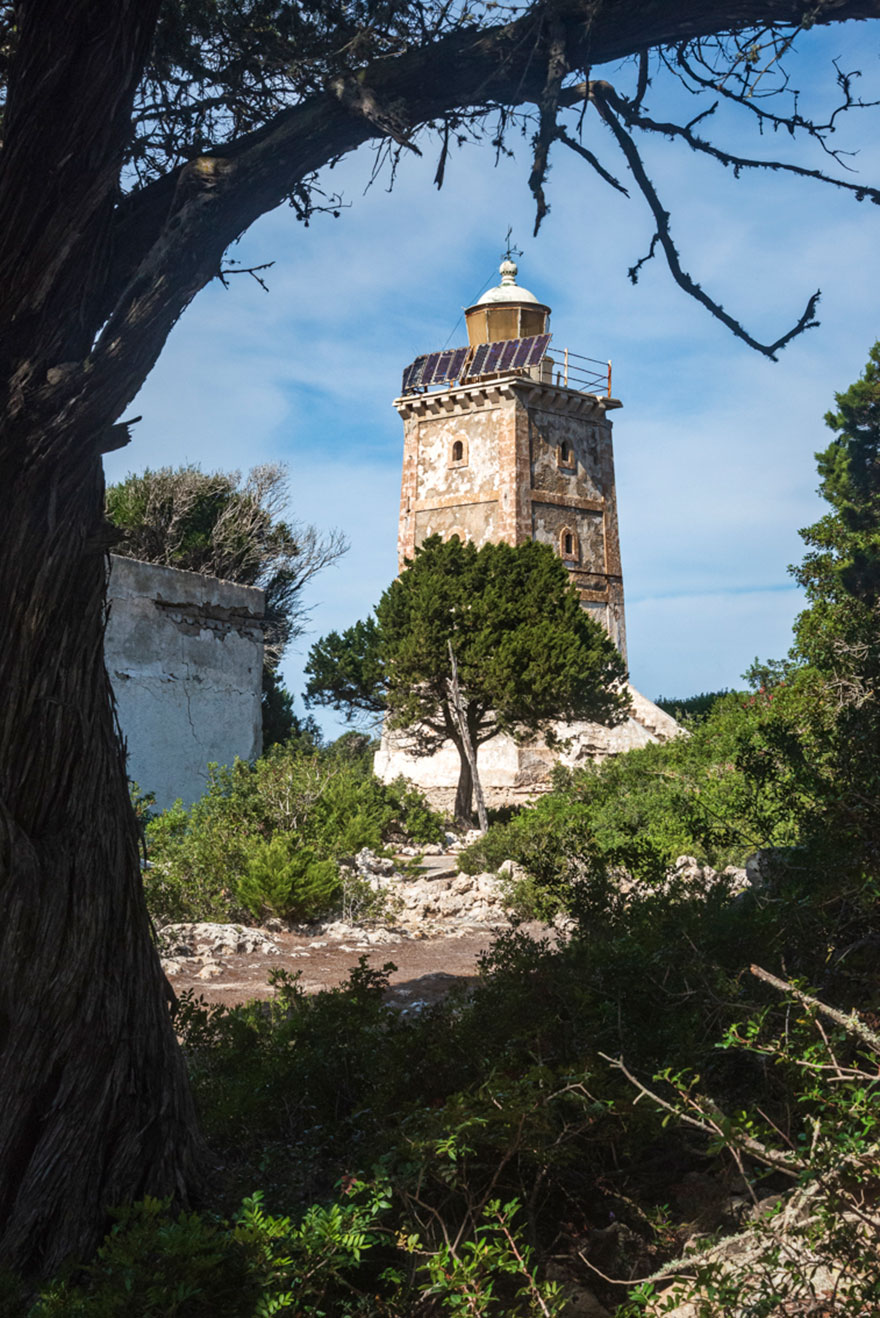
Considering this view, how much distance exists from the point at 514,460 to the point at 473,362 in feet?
11.9

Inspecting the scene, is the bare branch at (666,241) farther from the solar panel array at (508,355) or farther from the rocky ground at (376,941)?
the solar panel array at (508,355)

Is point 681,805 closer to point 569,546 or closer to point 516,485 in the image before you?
point 516,485

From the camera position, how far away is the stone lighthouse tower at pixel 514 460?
1212 inches

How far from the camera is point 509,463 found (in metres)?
30.6

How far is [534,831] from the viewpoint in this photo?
14.2 metres

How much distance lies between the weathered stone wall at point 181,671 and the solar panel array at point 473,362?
53.6 ft

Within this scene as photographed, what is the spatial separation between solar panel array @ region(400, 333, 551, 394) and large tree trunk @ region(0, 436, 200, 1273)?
95.4 ft

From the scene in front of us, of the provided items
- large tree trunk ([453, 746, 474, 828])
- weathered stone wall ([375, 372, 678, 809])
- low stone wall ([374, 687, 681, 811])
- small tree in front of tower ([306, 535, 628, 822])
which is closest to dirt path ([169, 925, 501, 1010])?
small tree in front of tower ([306, 535, 628, 822])

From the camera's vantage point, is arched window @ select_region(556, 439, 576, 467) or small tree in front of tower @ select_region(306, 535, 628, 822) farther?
arched window @ select_region(556, 439, 576, 467)

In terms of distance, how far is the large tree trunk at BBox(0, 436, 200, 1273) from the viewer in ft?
9.16

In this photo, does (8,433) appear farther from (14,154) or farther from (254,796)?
(254,796)

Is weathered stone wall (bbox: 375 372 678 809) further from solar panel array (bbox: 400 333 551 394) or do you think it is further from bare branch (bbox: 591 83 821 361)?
bare branch (bbox: 591 83 821 361)

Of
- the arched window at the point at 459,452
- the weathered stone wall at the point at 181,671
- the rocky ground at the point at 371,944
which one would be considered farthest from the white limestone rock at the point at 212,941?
the arched window at the point at 459,452

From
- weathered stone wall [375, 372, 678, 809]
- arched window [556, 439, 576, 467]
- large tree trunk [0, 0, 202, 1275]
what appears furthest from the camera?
arched window [556, 439, 576, 467]
